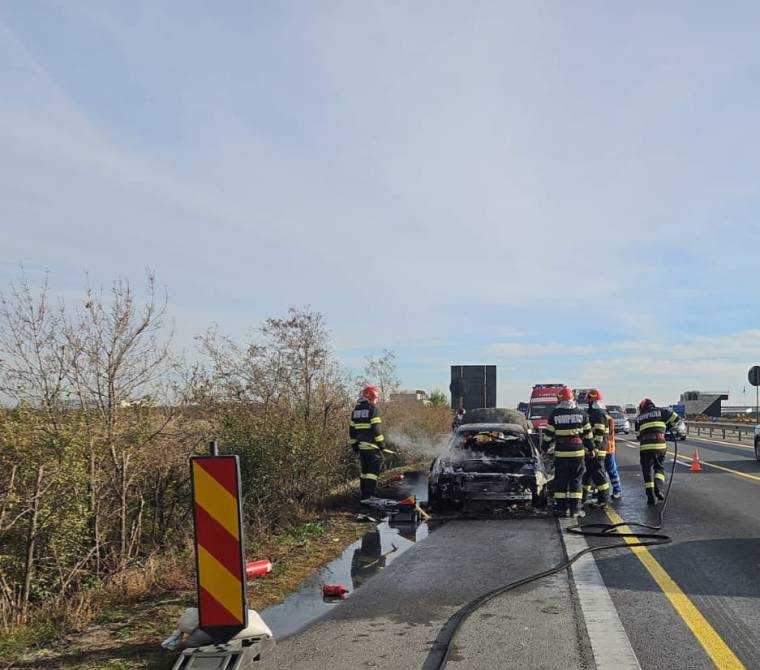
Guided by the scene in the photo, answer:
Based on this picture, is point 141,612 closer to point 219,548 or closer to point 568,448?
point 219,548

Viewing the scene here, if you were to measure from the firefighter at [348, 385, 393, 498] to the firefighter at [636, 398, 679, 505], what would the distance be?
13.6ft

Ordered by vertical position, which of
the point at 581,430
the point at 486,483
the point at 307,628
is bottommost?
the point at 307,628

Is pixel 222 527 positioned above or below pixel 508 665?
above

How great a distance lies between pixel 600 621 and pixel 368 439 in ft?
20.4

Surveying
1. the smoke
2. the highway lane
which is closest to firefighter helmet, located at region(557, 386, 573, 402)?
the highway lane

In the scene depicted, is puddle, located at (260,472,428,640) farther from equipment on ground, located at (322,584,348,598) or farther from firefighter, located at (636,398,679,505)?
firefighter, located at (636,398,679,505)

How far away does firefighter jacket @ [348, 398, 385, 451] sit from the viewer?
36.1 feet

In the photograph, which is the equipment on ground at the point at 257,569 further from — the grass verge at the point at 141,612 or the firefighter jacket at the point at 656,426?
the firefighter jacket at the point at 656,426

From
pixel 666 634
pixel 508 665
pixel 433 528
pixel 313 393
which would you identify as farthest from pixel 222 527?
pixel 313 393

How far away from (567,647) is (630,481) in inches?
437

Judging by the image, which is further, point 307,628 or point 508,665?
point 307,628

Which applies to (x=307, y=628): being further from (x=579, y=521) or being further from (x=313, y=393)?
(x=313, y=393)

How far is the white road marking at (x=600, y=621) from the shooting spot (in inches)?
172

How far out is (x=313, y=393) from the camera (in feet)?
42.3
